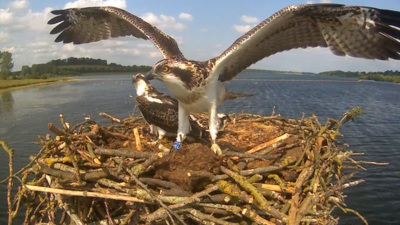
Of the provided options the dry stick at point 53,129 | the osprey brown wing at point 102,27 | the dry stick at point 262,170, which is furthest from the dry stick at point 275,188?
the osprey brown wing at point 102,27

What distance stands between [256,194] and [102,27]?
17.8ft

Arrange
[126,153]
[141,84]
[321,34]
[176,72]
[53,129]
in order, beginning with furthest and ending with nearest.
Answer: [141,84], [321,34], [176,72], [126,153], [53,129]

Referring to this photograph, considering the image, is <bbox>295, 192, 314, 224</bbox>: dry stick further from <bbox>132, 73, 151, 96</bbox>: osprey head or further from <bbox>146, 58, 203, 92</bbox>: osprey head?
<bbox>132, 73, 151, 96</bbox>: osprey head

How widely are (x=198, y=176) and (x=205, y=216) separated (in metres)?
0.47

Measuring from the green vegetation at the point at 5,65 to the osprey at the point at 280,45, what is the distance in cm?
6866

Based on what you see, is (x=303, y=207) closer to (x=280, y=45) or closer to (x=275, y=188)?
(x=275, y=188)

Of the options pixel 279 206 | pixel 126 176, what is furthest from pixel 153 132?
pixel 279 206

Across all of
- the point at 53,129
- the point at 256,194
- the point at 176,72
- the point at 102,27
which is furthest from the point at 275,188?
the point at 102,27

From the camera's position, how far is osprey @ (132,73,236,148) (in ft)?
16.7

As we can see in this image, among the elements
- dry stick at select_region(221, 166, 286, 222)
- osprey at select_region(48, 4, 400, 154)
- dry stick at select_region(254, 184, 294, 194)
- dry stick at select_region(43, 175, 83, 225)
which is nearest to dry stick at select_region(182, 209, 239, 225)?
Answer: dry stick at select_region(221, 166, 286, 222)

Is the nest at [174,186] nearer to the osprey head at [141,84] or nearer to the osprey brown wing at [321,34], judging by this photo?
the osprey brown wing at [321,34]

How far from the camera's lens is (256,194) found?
309 cm

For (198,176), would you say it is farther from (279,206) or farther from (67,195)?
(67,195)

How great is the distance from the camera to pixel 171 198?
3.14 metres
